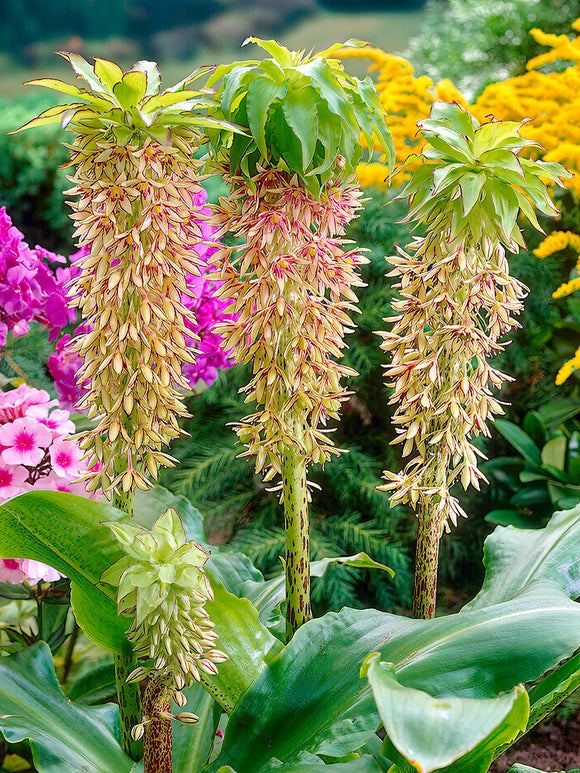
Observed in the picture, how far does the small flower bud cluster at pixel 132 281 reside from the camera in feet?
2.01

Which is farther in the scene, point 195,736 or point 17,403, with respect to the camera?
point 17,403

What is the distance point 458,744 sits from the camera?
1.59 feet

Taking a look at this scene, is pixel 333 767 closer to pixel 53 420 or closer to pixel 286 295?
pixel 286 295

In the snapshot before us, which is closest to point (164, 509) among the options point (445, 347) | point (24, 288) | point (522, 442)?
point (24, 288)

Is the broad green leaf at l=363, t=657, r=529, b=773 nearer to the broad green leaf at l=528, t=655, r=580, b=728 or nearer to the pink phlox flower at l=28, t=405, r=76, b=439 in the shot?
the broad green leaf at l=528, t=655, r=580, b=728

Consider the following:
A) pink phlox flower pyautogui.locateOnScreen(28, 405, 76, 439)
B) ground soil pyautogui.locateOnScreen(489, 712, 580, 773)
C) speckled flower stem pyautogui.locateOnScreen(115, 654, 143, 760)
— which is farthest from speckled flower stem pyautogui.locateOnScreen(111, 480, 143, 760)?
ground soil pyautogui.locateOnScreen(489, 712, 580, 773)

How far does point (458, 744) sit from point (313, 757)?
200mm

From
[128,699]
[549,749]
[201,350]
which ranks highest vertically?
[201,350]

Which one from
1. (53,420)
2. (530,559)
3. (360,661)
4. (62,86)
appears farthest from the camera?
(53,420)

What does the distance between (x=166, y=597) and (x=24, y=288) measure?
56 centimetres

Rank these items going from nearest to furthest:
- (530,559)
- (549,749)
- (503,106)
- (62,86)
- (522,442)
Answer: (62,86) < (530,559) < (549,749) < (522,442) < (503,106)

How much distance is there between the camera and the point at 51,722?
0.76 m

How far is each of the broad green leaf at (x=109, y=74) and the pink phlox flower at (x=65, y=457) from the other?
46cm

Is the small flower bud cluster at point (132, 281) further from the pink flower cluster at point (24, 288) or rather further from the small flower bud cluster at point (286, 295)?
the pink flower cluster at point (24, 288)
